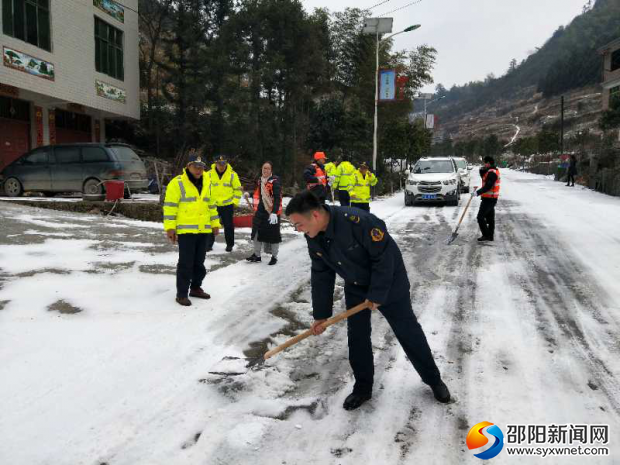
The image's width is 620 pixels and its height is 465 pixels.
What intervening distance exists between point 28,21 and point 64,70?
1925 millimetres

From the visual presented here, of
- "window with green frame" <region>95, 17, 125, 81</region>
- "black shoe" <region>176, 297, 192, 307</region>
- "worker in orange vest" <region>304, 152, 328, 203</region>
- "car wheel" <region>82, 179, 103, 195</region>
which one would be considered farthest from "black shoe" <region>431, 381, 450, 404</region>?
"window with green frame" <region>95, 17, 125, 81</region>

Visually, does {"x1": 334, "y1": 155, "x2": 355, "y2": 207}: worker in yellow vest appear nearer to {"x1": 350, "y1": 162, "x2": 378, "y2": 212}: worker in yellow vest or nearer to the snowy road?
{"x1": 350, "y1": 162, "x2": 378, "y2": 212}: worker in yellow vest

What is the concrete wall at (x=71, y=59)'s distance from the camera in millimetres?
15648

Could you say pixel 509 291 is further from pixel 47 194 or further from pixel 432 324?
pixel 47 194

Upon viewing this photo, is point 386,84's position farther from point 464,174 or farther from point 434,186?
point 434,186

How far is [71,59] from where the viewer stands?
17.7 metres

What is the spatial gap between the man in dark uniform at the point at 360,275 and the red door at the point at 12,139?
17.7 m

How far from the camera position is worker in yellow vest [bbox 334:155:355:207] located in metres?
10.3

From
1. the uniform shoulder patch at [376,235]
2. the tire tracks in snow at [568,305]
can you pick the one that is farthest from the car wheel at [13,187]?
the uniform shoulder patch at [376,235]

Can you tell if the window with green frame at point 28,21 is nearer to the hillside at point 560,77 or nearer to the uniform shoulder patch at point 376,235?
the uniform shoulder patch at point 376,235

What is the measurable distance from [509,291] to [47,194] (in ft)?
46.6
